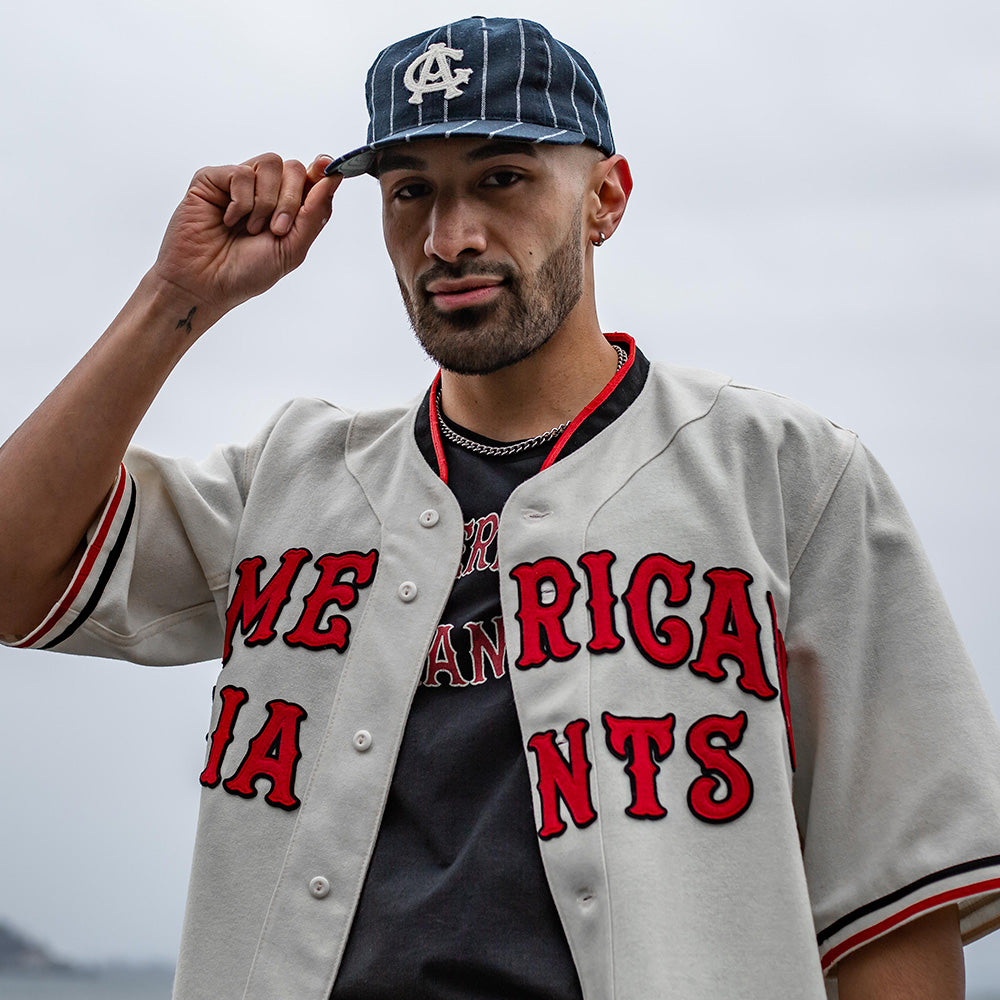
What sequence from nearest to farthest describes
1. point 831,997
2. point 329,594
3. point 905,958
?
1. point 905,958
2. point 831,997
3. point 329,594

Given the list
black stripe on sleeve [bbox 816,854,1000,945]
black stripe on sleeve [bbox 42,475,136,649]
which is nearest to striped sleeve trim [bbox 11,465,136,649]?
black stripe on sleeve [bbox 42,475,136,649]

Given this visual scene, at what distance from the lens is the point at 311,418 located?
1.70 metres

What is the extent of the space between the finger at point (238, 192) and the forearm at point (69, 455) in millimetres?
162

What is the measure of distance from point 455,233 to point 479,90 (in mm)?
181

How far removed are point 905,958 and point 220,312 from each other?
109cm

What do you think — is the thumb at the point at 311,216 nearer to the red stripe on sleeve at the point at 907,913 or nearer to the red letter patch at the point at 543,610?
the red letter patch at the point at 543,610

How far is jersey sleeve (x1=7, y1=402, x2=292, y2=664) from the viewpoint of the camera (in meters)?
1.51

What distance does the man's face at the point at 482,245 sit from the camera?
146 cm

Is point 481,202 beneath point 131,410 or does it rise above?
above

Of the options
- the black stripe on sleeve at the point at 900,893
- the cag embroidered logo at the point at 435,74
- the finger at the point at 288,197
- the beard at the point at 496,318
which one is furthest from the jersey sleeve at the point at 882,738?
the finger at the point at 288,197

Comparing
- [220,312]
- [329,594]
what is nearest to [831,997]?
[329,594]

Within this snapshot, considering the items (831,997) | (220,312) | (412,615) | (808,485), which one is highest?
(220,312)

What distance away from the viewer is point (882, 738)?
52.3 inches

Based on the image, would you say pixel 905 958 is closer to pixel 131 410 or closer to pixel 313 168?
pixel 131 410
